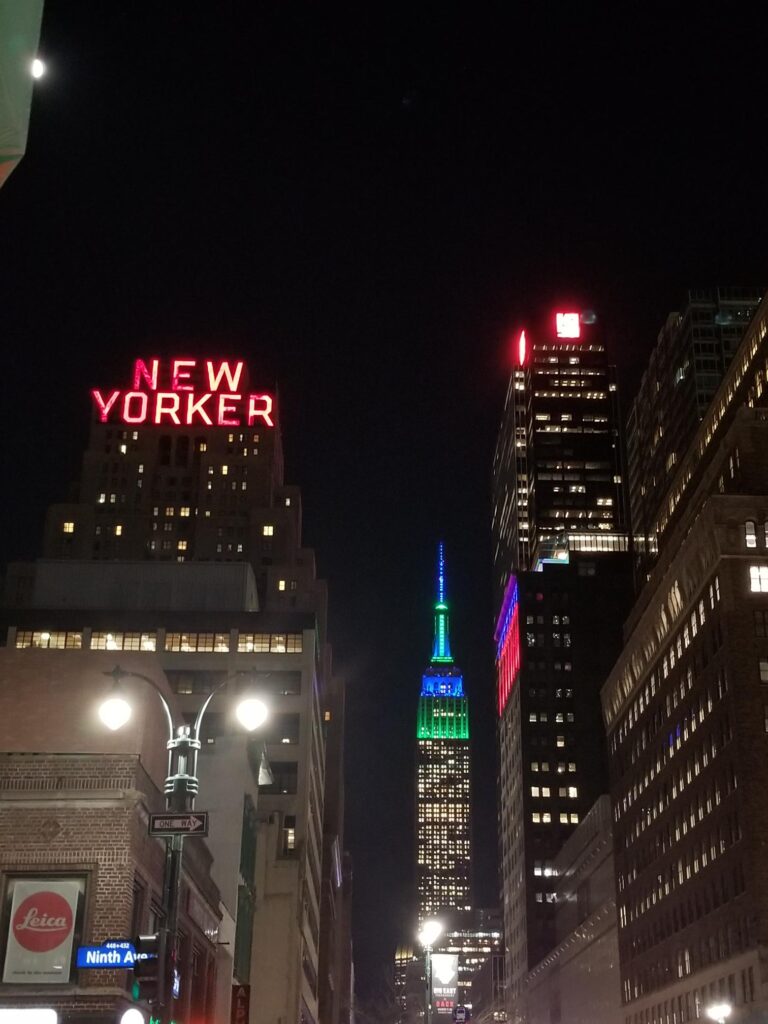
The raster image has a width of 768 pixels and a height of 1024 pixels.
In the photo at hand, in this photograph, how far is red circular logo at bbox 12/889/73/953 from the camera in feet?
101

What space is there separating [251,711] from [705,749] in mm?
93728

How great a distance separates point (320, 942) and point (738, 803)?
68.6 m

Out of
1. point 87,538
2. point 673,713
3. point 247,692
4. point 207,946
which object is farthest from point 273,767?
point 247,692

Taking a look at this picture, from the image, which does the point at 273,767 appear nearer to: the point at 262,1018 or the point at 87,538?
the point at 262,1018

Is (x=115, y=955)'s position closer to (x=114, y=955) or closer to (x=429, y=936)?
(x=114, y=955)

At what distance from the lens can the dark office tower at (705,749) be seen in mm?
97188

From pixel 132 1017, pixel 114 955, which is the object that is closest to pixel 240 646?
pixel 114 955

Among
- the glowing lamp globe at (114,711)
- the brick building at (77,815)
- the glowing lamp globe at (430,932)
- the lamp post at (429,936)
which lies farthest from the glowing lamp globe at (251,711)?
the glowing lamp globe at (430,932)

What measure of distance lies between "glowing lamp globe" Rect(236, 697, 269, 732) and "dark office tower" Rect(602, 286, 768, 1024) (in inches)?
3191

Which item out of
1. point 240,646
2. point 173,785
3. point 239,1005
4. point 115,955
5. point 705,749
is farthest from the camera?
point 240,646

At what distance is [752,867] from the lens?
3688 inches

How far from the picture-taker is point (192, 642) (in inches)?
5236

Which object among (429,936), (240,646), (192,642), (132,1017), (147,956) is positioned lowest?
(132,1017)

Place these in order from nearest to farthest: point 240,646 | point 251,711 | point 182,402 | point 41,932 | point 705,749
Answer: point 251,711, point 41,932, point 705,749, point 240,646, point 182,402
